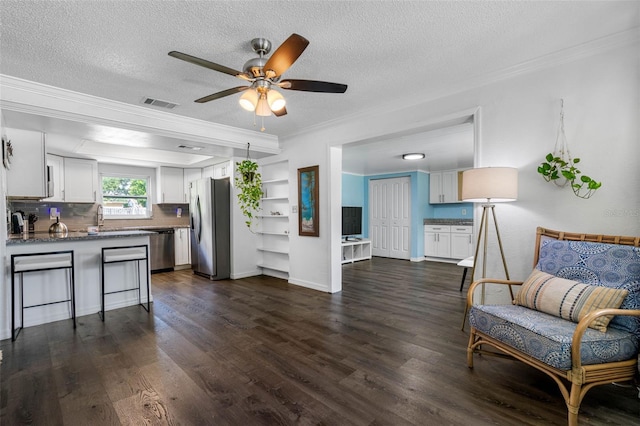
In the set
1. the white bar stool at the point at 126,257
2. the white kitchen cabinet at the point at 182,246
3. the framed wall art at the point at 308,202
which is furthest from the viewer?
the white kitchen cabinet at the point at 182,246

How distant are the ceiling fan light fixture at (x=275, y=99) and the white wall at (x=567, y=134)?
66.1 inches

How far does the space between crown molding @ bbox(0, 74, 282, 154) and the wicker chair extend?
3.79m

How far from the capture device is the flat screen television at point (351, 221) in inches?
289

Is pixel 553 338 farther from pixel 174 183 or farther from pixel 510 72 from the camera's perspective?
pixel 174 183

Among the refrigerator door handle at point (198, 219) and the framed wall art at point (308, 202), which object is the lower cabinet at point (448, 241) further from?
the refrigerator door handle at point (198, 219)

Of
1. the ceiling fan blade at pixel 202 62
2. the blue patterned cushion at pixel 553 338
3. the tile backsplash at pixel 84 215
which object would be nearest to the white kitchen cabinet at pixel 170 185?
the tile backsplash at pixel 84 215

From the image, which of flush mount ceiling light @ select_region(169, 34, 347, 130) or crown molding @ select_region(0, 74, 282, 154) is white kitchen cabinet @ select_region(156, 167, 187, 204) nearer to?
crown molding @ select_region(0, 74, 282, 154)

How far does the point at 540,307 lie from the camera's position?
6.88 feet

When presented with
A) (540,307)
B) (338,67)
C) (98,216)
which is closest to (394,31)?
(338,67)

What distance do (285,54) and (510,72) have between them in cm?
210

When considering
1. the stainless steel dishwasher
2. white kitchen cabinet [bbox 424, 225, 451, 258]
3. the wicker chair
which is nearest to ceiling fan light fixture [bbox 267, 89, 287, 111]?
the wicker chair

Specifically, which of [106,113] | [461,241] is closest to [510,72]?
[106,113]

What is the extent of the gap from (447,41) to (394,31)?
45 centimetres

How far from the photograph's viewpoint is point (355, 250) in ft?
24.7
